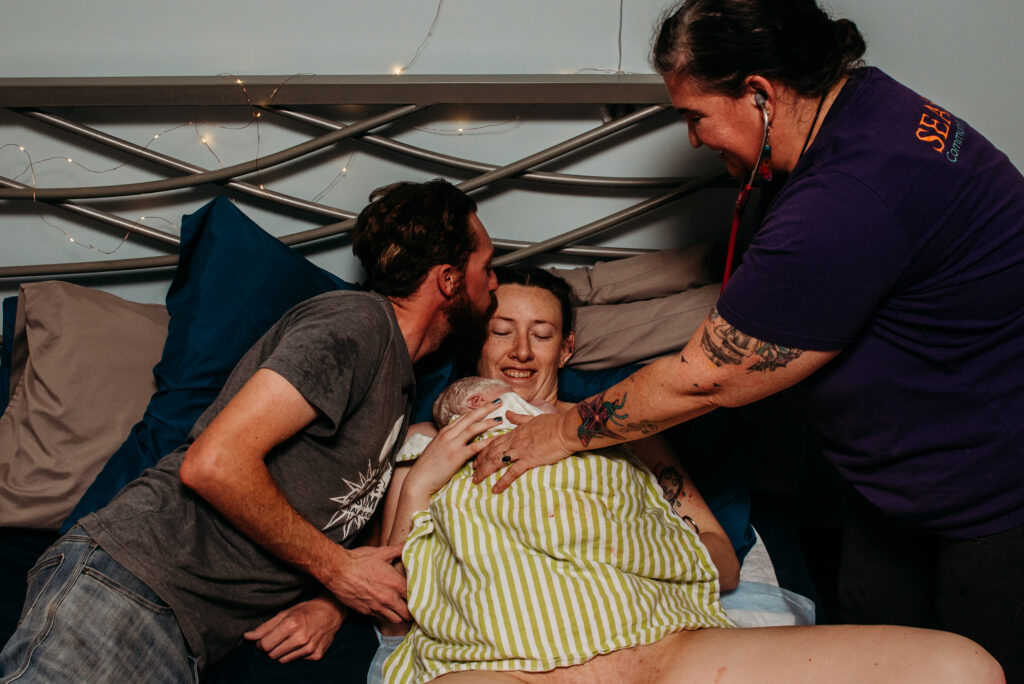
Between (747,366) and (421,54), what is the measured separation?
140 cm

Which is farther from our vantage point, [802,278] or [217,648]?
[217,648]

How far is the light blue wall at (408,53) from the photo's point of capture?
204 cm

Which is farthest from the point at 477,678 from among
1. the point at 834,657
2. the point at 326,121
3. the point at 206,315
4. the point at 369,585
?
the point at 326,121

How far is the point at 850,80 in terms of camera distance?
1.23 meters

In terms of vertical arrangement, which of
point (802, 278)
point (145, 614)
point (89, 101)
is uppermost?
point (89, 101)

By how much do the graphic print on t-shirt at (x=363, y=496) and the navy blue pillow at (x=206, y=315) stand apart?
478 millimetres

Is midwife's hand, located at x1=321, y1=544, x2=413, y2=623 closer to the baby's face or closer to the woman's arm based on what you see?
the baby's face

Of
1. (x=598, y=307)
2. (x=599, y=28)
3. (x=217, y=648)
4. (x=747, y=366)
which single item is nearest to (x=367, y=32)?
(x=599, y=28)

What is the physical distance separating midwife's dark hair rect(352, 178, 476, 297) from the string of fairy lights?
33 cm

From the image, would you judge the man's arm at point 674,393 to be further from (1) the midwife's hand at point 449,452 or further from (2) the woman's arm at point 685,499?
(2) the woman's arm at point 685,499

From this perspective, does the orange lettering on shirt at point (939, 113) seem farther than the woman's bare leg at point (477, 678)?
No

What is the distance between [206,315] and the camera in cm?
190

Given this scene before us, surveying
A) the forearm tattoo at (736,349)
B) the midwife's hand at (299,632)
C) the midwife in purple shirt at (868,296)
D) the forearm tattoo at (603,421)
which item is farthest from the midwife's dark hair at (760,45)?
the midwife's hand at (299,632)

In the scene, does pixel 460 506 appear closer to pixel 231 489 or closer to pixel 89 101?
pixel 231 489
